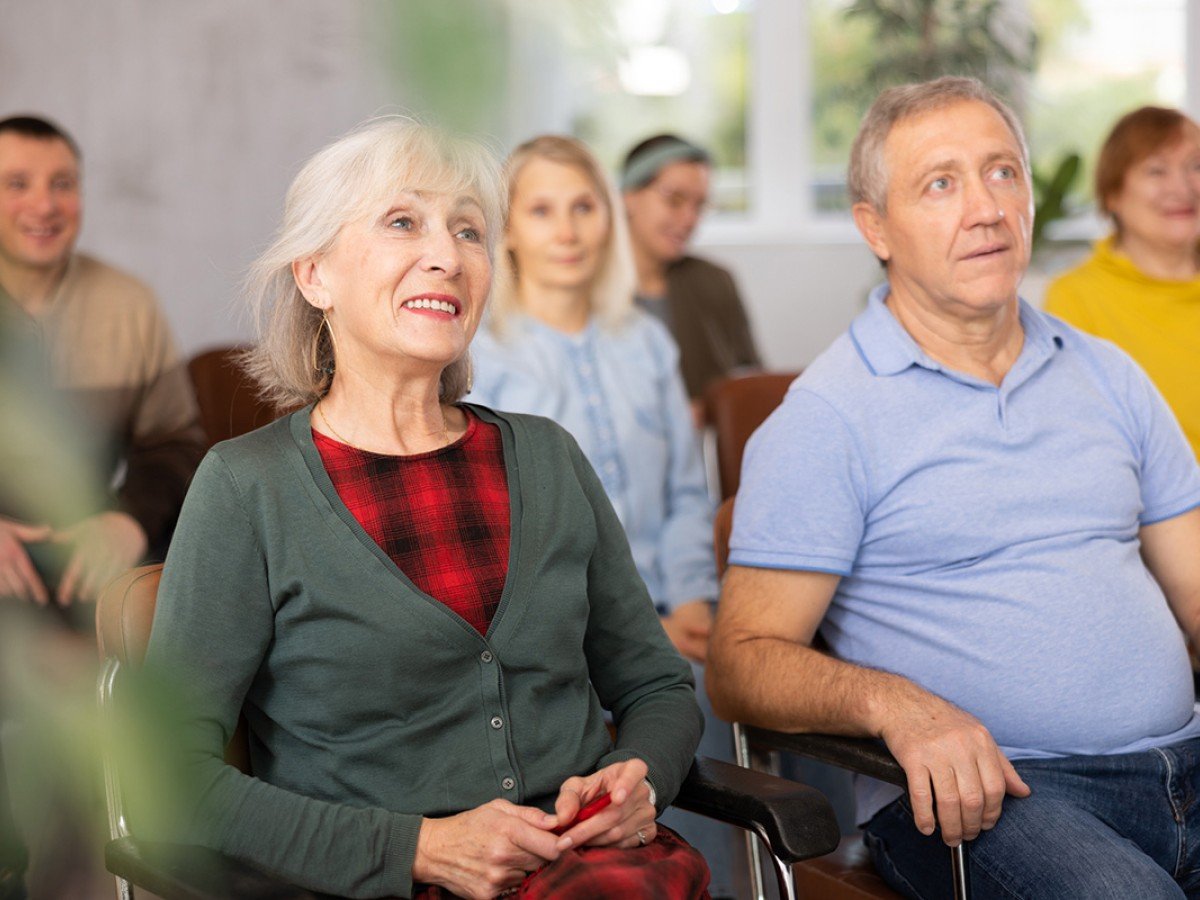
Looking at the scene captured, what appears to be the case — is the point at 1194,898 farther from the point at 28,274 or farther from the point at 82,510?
the point at 28,274

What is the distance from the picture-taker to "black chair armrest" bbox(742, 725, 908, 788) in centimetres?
143

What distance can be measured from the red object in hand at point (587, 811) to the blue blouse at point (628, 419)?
1073 millimetres

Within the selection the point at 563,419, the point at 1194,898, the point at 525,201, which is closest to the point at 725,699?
the point at 1194,898

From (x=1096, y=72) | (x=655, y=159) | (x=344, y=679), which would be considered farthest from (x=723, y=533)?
(x=1096, y=72)

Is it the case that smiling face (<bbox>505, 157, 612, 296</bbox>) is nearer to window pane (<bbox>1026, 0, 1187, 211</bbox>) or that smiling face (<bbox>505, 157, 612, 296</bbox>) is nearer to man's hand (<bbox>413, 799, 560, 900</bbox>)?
man's hand (<bbox>413, 799, 560, 900</bbox>)

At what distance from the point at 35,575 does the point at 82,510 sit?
153 millimetres

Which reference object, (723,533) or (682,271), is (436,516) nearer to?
(723,533)

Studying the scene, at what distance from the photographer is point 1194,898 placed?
1552 millimetres

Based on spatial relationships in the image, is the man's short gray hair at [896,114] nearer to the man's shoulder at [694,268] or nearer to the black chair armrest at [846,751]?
the black chair armrest at [846,751]

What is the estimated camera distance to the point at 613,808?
130 centimetres

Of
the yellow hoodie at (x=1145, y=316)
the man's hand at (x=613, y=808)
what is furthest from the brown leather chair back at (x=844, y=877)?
the yellow hoodie at (x=1145, y=316)

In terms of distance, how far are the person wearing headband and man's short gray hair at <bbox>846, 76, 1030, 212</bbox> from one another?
6.18ft

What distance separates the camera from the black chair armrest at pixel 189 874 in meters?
1.16

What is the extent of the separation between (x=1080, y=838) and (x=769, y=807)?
0.36m
